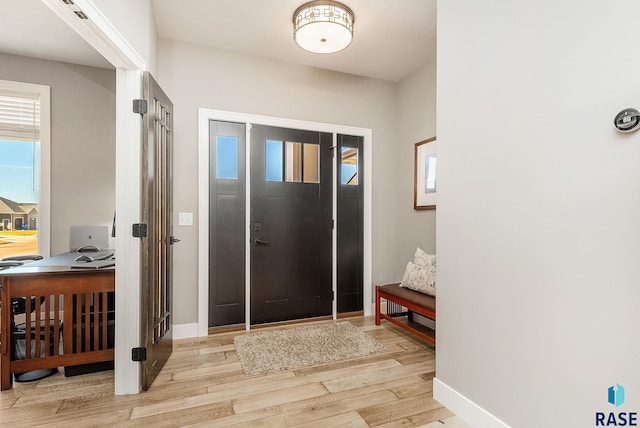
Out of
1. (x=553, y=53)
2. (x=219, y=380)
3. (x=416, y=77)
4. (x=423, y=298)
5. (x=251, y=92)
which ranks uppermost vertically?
(x=416, y=77)

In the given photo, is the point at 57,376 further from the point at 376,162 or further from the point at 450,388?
the point at 376,162

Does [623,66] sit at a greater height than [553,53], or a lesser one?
lesser

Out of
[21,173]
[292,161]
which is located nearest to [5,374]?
[21,173]

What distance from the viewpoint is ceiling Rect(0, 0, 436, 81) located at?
2529mm

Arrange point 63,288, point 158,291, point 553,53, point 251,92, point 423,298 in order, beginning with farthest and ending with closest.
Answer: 1. point 251,92
2. point 423,298
3. point 158,291
4. point 63,288
5. point 553,53

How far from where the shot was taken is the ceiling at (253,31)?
253 centimetres

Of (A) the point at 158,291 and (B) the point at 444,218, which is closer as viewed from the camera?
(B) the point at 444,218

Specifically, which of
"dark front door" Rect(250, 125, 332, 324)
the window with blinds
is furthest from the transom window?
the window with blinds

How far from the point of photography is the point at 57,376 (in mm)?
2273

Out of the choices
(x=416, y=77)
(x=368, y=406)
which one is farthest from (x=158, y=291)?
(x=416, y=77)

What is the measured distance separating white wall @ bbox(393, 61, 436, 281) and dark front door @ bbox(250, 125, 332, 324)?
2.99 ft

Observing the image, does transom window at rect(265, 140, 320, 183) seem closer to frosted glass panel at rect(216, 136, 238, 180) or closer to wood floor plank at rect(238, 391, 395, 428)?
frosted glass panel at rect(216, 136, 238, 180)

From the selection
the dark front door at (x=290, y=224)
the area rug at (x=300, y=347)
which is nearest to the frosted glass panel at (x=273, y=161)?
the dark front door at (x=290, y=224)

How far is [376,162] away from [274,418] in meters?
2.89
